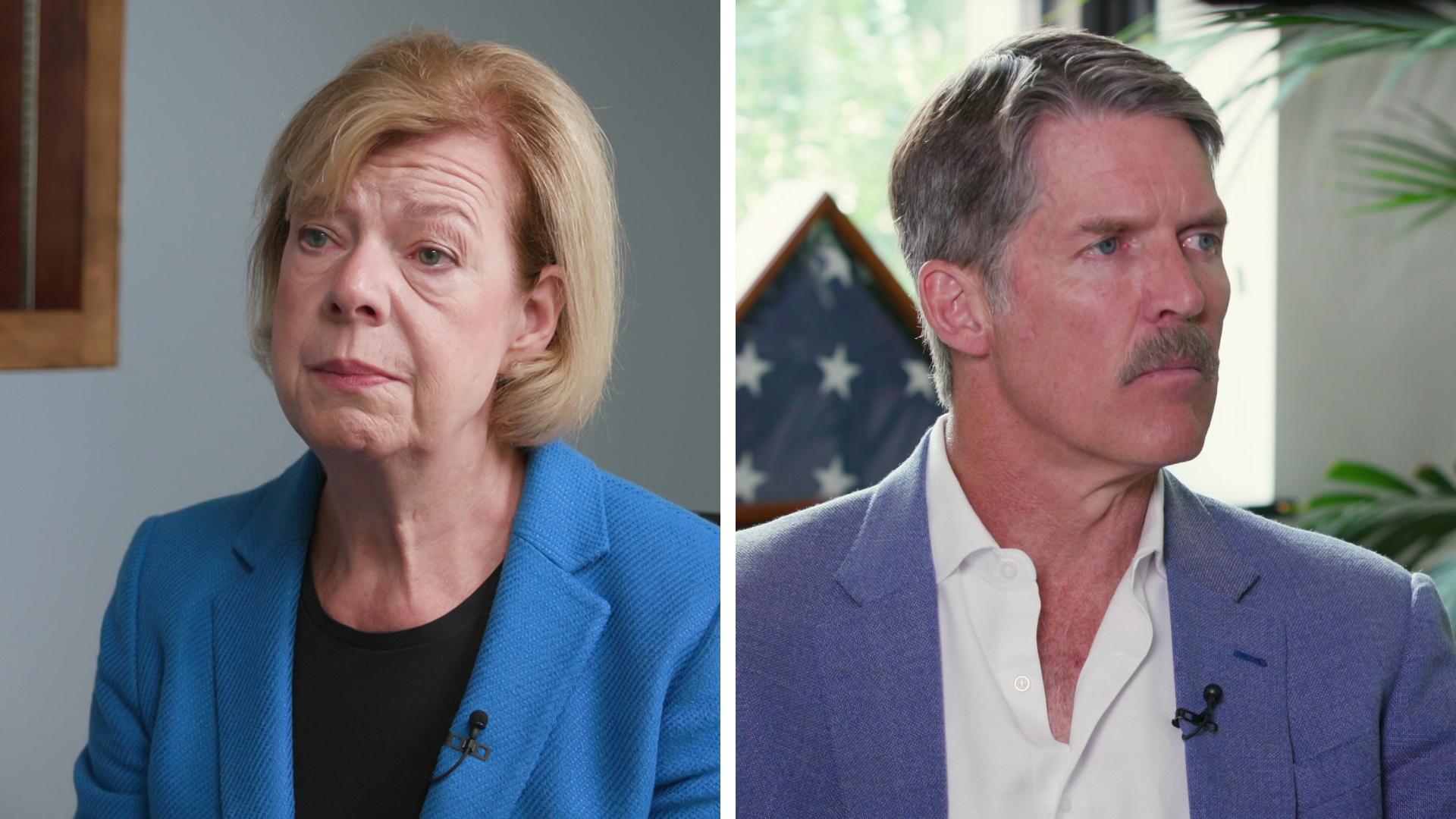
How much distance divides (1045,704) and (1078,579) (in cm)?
12

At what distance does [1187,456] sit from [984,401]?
7.5 inches

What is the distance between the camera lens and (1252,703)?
1.29m

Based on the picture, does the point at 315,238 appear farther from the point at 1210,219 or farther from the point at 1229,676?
the point at 1229,676

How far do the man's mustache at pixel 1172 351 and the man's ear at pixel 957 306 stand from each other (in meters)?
0.14

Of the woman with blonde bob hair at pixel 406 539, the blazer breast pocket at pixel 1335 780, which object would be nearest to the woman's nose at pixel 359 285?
the woman with blonde bob hair at pixel 406 539

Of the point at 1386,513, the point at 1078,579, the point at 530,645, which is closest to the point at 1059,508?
the point at 1078,579

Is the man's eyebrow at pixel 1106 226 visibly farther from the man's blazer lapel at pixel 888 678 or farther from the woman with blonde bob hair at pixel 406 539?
the woman with blonde bob hair at pixel 406 539

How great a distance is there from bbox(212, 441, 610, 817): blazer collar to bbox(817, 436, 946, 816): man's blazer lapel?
25 centimetres

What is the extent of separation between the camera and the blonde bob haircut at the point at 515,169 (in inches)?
45.9

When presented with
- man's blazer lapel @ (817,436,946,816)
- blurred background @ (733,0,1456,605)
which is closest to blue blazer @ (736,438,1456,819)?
man's blazer lapel @ (817,436,946,816)

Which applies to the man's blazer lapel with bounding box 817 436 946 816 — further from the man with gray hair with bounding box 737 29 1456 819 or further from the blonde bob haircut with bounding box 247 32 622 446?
the blonde bob haircut with bounding box 247 32 622 446

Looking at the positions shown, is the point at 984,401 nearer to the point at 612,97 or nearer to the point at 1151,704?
the point at 1151,704

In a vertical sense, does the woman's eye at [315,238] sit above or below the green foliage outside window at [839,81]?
below

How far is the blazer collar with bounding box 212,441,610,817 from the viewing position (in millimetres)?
1177
